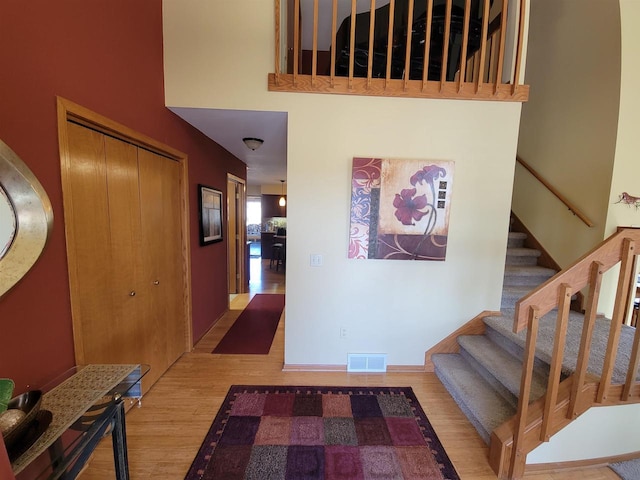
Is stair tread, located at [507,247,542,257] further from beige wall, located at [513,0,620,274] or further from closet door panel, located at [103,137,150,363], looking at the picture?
closet door panel, located at [103,137,150,363]

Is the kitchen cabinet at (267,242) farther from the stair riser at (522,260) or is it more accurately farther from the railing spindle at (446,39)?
the railing spindle at (446,39)

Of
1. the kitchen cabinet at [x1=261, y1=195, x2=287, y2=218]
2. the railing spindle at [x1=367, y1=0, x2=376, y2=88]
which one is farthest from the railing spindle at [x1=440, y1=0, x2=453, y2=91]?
the kitchen cabinet at [x1=261, y1=195, x2=287, y2=218]

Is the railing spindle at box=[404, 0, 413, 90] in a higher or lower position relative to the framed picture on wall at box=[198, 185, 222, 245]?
higher

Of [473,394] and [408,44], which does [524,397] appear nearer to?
[473,394]

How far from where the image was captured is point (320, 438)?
1.69 meters

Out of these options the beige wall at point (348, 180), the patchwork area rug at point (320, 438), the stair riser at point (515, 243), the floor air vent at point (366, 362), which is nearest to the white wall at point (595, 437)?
the patchwork area rug at point (320, 438)

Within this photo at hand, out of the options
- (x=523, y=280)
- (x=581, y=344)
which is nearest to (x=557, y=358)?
(x=581, y=344)

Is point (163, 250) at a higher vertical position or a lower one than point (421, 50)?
lower

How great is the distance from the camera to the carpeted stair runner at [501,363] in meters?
1.71

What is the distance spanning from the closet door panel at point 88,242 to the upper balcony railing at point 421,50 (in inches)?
53.5

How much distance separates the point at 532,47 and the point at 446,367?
396 cm

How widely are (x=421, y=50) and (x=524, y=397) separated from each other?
2.89 meters

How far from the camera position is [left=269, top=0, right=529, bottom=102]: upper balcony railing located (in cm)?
201

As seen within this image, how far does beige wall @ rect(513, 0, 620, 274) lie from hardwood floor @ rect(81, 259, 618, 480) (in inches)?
84.5
